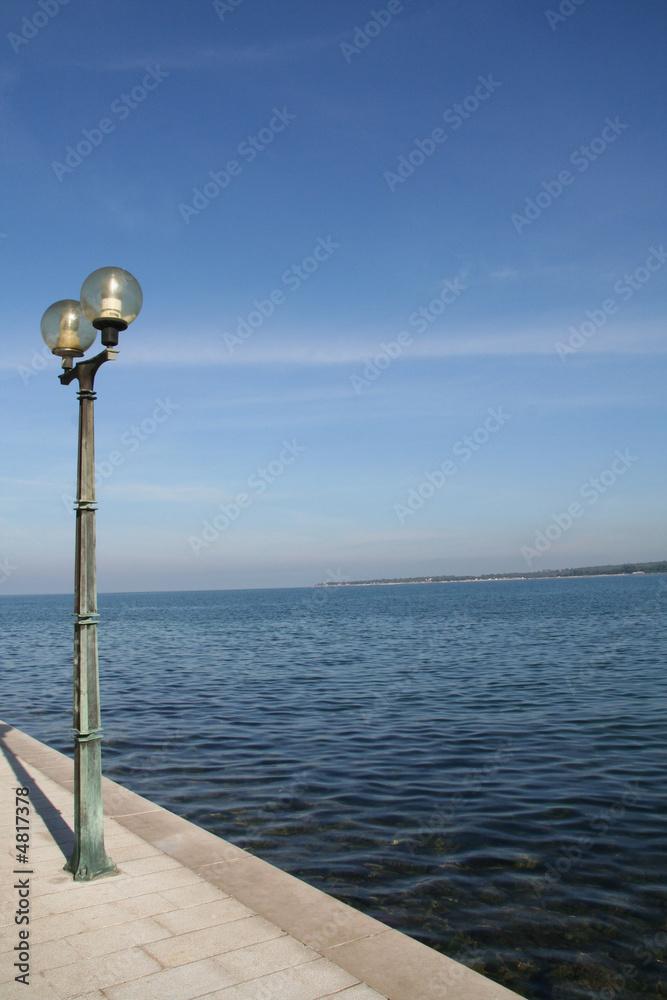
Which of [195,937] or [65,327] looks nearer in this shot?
[195,937]

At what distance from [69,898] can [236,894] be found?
4.28 ft

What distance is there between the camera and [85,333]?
261 inches

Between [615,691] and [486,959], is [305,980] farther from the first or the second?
[615,691]

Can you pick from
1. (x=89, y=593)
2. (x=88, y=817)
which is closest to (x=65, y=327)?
(x=89, y=593)

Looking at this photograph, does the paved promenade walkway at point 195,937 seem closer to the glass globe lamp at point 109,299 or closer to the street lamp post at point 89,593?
the street lamp post at point 89,593

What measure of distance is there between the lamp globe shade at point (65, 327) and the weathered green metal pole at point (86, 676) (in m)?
0.34

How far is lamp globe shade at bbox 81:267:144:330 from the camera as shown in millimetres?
5945

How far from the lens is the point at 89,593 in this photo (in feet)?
20.0

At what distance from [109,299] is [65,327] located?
89 centimetres

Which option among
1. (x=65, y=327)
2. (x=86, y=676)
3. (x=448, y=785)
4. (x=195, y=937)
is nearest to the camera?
(x=195, y=937)

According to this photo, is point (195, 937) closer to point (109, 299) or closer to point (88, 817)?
point (88, 817)

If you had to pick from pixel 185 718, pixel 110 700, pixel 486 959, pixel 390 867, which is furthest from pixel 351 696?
pixel 486 959

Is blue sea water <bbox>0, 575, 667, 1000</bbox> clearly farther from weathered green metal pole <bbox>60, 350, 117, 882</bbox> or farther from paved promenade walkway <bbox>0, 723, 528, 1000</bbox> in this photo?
weathered green metal pole <bbox>60, 350, 117, 882</bbox>

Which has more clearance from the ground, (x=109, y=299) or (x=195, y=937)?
(x=109, y=299)
